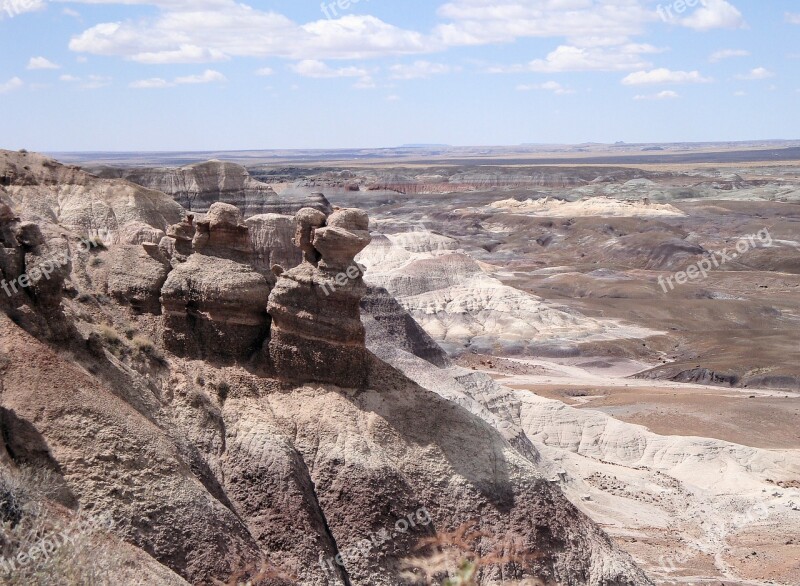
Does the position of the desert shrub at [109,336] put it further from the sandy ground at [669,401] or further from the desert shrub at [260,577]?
the sandy ground at [669,401]

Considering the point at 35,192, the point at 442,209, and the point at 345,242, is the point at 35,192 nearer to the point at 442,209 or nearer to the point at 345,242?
the point at 345,242

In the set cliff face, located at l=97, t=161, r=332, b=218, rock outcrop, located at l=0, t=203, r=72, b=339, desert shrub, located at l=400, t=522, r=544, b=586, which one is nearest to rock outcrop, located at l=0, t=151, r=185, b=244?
cliff face, located at l=97, t=161, r=332, b=218

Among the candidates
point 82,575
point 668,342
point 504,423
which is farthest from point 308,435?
point 668,342

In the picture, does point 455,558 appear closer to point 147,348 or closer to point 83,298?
point 147,348

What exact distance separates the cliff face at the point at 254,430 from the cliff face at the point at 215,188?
31.8 metres

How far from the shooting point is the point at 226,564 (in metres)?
13.0

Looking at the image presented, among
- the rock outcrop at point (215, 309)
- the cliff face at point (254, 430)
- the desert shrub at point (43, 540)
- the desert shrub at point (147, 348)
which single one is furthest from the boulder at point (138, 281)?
the desert shrub at point (43, 540)

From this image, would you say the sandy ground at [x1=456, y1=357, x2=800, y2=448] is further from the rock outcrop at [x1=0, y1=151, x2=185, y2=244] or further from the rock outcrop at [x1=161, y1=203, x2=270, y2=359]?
the rock outcrop at [x1=161, y1=203, x2=270, y2=359]

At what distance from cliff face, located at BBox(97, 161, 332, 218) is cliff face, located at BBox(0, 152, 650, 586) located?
3182 centimetres

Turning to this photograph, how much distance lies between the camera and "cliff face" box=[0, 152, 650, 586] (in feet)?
42.0

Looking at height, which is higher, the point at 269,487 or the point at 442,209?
the point at 269,487

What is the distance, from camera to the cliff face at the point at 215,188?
51.4 m

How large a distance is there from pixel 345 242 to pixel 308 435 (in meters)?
3.76

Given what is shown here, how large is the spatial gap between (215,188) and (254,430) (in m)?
39.0
